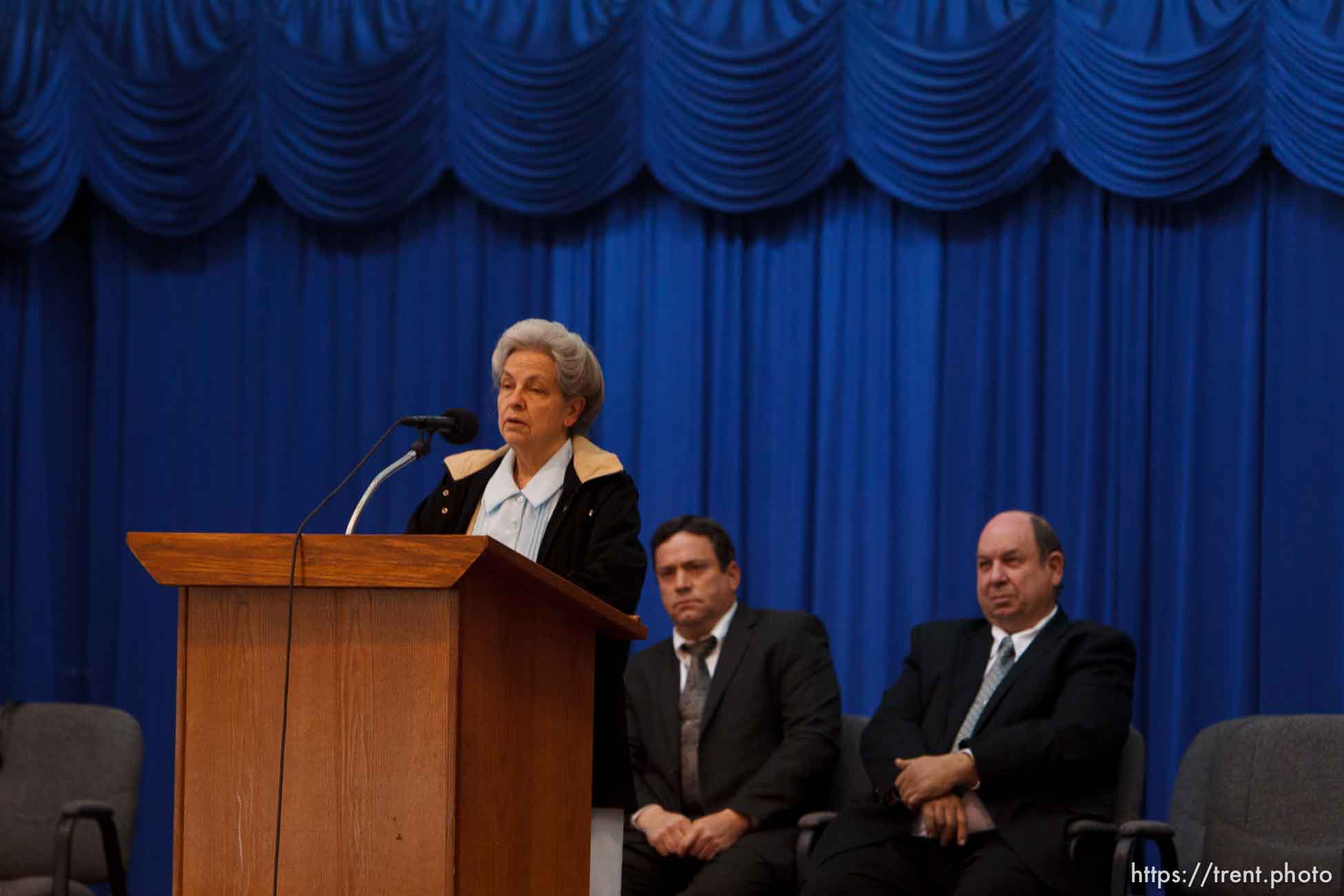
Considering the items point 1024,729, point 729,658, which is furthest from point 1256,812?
point 729,658

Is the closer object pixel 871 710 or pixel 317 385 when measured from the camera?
pixel 871 710

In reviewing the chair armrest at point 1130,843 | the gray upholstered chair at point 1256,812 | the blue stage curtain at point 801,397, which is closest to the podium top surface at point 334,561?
the chair armrest at point 1130,843

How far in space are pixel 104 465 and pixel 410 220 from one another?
1.55m

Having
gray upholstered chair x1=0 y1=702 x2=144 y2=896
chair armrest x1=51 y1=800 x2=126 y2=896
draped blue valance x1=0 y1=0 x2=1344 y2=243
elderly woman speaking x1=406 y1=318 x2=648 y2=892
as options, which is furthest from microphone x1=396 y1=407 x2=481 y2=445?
draped blue valance x1=0 y1=0 x2=1344 y2=243

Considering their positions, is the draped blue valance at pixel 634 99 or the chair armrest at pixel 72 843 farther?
the draped blue valance at pixel 634 99

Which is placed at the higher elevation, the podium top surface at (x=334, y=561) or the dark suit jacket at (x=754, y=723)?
the podium top surface at (x=334, y=561)

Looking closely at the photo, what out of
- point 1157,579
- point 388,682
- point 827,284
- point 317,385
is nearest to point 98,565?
point 317,385

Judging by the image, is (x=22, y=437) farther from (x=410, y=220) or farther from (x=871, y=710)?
(x=871, y=710)

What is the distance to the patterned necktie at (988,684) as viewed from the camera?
426 cm

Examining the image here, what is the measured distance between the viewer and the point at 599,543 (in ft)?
9.35

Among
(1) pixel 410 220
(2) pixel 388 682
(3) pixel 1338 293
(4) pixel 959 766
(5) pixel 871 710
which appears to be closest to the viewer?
(2) pixel 388 682

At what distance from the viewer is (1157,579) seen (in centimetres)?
504

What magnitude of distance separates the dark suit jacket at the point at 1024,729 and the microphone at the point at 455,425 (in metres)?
1.94

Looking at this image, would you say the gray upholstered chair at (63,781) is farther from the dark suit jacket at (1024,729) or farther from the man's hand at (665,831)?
the dark suit jacket at (1024,729)
